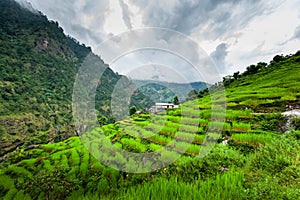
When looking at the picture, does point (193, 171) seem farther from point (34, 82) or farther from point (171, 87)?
point (34, 82)

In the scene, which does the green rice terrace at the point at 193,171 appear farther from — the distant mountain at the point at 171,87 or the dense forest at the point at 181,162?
the distant mountain at the point at 171,87

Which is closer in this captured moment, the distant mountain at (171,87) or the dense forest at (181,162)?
the dense forest at (181,162)

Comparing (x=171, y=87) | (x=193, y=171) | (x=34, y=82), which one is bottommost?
(x=193, y=171)

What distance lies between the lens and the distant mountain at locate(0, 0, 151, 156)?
1686 inches

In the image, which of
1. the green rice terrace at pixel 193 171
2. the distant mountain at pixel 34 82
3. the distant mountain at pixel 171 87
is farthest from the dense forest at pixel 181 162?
the distant mountain at pixel 34 82

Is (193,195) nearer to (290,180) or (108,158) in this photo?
(290,180)

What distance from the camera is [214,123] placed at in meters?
6.64

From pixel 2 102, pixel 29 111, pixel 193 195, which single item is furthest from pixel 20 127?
pixel 193 195

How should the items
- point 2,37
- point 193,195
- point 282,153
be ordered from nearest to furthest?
1. point 193,195
2. point 282,153
3. point 2,37

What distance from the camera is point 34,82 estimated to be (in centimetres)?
6244

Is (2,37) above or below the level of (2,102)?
above

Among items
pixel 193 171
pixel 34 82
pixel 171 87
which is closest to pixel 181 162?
pixel 193 171

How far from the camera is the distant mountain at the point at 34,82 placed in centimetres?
4283

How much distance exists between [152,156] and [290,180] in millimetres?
3213
